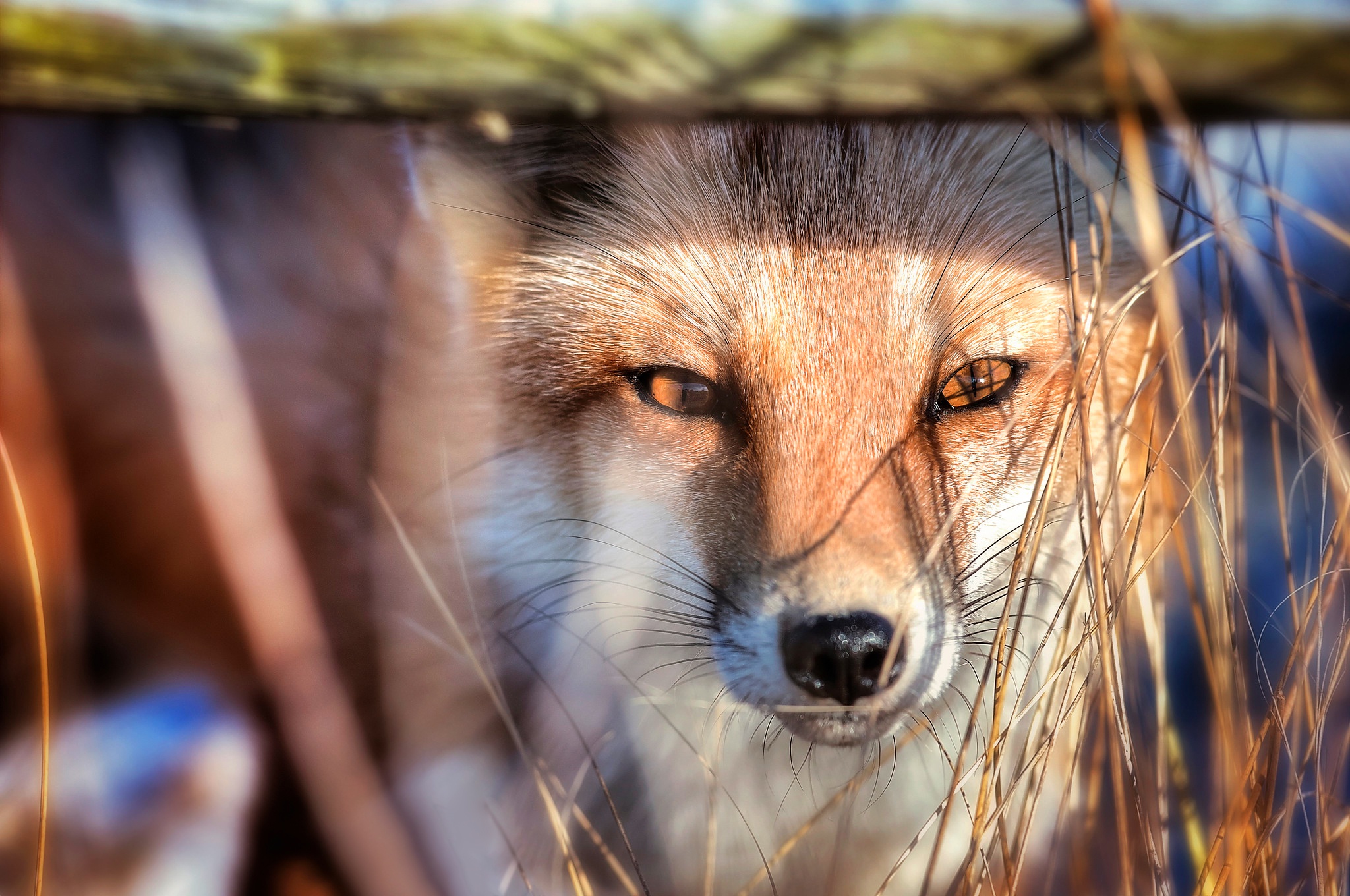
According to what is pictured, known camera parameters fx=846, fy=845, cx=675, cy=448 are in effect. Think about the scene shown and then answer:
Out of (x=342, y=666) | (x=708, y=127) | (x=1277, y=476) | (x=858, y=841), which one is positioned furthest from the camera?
(x=342, y=666)

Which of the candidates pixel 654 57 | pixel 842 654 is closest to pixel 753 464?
pixel 842 654

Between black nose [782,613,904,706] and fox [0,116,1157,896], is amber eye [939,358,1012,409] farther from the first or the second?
black nose [782,613,904,706]

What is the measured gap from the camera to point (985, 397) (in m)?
1.21

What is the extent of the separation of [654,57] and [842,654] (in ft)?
2.19

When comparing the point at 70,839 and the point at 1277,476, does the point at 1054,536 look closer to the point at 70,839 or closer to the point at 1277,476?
the point at 1277,476

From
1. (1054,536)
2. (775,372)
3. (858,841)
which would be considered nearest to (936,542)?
(775,372)

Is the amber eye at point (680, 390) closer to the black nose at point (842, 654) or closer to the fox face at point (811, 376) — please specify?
the fox face at point (811, 376)

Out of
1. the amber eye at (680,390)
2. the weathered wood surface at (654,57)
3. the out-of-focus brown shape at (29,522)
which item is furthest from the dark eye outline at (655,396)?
the out-of-focus brown shape at (29,522)

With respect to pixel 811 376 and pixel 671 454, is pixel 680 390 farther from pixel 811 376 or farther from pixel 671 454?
pixel 811 376

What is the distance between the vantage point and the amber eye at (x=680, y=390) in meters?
1.24

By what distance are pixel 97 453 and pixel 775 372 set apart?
1.60 m

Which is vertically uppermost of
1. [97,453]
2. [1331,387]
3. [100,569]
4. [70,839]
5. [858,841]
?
Result: [1331,387]

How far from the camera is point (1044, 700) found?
1150 mm

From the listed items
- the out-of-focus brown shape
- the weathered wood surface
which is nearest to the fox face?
the weathered wood surface
